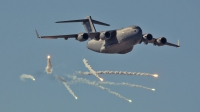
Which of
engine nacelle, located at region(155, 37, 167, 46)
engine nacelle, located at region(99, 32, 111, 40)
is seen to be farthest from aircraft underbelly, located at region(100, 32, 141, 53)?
engine nacelle, located at region(155, 37, 167, 46)

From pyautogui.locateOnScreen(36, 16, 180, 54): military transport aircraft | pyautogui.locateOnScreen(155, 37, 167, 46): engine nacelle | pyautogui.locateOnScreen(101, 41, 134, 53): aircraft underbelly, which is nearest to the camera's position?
pyautogui.locateOnScreen(36, 16, 180, 54): military transport aircraft

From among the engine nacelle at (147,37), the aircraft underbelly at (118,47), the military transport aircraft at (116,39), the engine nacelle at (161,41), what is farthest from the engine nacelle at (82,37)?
the engine nacelle at (161,41)

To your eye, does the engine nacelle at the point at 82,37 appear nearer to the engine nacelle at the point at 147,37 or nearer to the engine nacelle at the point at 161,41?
the engine nacelle at the point at 147,37

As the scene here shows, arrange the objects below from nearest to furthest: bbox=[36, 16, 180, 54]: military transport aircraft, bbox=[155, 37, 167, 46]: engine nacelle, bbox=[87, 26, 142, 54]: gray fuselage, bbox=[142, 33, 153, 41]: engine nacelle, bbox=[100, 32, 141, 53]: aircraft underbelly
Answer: bbox=[100, 32, 141, 53]: aircraft underbelly, bbox=[87, 26, 142, 54]: gray fuselage, bbox=[36, 16, 180, 54]: military transport aircraft, bbox=[142, 33, 153, 41]: engine nacelle, bbox=[155, 37, 167, 46]: engine nacelle

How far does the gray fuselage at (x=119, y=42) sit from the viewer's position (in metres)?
80.9

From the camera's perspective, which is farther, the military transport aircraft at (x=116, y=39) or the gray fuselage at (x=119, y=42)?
the military transport aircraft at (x=116, y=39)

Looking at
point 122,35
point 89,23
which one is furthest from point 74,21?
point 122,35

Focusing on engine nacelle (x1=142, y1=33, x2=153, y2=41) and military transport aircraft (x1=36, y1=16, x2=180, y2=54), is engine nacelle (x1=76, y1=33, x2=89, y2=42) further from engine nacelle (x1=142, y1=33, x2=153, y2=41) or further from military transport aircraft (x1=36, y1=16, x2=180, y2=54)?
engine nacelle (x1=142, y1=33, x2=153, y2=41)

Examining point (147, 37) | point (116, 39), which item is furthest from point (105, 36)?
point (147, 37)

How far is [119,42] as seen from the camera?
81562mm

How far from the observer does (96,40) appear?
84812 mm

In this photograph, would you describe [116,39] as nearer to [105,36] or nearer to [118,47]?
[118,47]

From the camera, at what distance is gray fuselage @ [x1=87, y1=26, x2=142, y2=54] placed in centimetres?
8088

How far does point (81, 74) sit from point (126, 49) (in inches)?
345
